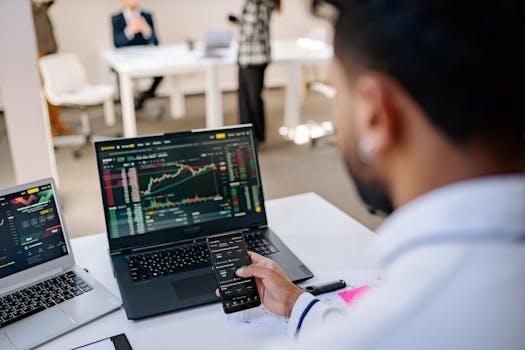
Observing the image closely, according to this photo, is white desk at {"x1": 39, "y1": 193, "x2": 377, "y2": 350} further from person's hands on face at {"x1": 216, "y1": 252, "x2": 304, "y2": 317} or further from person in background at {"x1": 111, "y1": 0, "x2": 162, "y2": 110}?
person in background at {"x1": 111, "y1": 0, "x2": 162, "y2": 110}

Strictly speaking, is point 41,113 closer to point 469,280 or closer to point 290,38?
point 469,280

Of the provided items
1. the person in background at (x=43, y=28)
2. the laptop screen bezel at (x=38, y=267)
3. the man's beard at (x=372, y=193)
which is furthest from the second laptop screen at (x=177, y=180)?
the person in background at (x=43, y=28)

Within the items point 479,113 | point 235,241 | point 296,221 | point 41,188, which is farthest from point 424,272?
point 296,221

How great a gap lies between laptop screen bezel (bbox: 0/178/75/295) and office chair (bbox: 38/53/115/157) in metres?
3.21

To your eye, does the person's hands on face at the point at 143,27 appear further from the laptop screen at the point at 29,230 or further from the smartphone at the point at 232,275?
the smartphone at the point at 232,275

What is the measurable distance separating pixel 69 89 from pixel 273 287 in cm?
379

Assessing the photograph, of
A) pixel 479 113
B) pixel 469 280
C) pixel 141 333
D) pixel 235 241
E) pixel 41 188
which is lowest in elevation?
pixel 141 333

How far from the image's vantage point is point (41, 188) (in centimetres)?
129

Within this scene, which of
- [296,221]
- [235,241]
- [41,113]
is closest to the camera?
[235,241]

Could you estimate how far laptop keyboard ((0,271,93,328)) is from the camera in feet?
3.88

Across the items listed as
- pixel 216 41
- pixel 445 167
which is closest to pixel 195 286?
pixel 445 167

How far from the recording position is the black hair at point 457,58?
0.49 metres

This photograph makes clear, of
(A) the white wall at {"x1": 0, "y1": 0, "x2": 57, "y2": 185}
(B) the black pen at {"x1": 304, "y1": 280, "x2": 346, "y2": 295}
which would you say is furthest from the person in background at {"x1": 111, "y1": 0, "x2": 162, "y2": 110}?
(B) the black pen at {"x1": 304, "y1": 280, "x2": 346, "y2": 295}

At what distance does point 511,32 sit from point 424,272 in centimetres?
23
